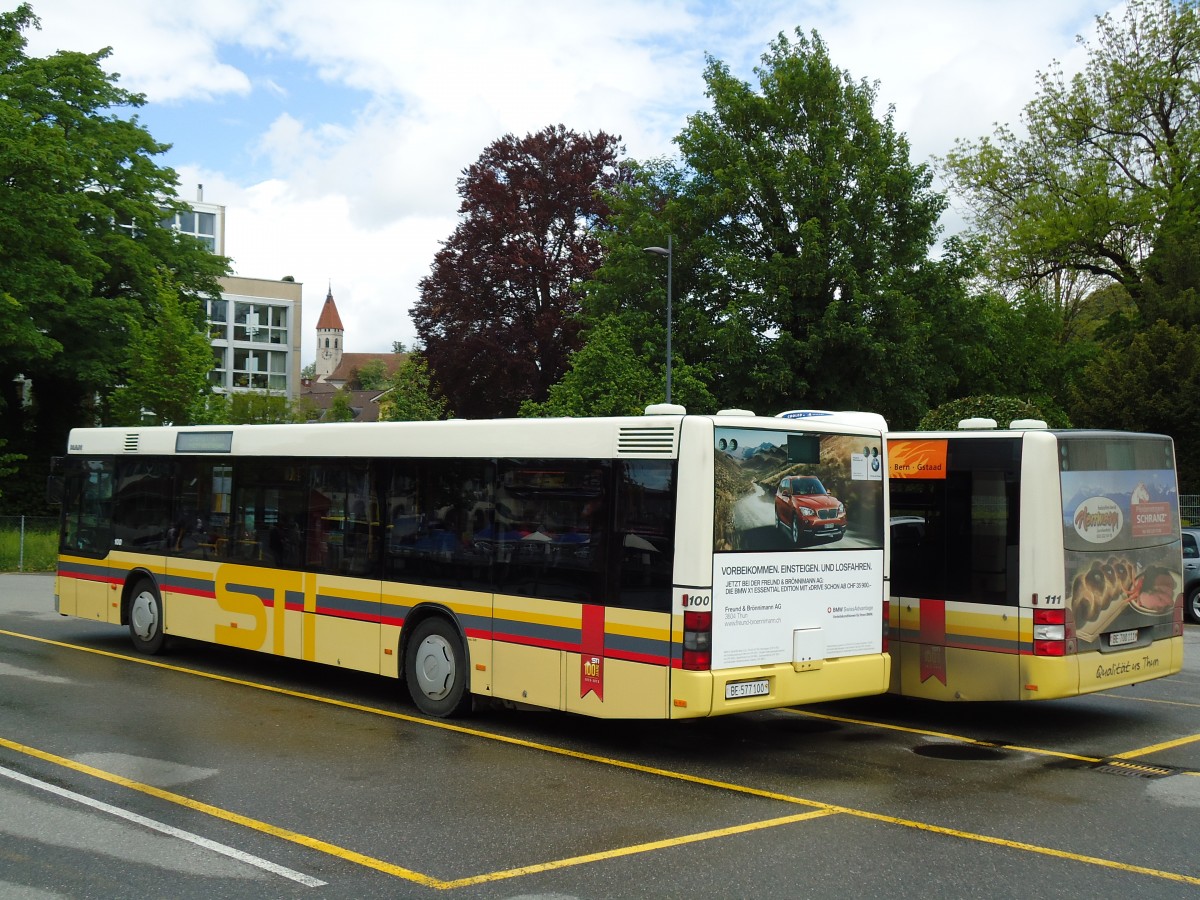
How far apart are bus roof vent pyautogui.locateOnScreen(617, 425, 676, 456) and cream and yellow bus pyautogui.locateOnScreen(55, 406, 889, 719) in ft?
0.05

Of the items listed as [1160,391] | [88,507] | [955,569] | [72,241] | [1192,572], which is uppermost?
[72,241]

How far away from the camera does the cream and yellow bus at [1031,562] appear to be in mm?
9867

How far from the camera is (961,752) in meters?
9.59

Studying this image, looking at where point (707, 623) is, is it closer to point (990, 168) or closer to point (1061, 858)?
point (1061, 858)

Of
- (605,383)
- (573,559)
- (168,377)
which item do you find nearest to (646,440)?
(573,559)

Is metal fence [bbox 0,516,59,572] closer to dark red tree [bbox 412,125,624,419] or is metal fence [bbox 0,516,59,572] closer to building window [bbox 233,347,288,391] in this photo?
dark red tree [bbox 412,125,624,419]

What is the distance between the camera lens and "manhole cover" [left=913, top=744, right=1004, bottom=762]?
9.35 meters

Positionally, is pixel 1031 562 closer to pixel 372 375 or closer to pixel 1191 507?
pixel 1191 507

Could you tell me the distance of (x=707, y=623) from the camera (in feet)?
28.1

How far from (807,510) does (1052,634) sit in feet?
7.54

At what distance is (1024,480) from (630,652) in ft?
11.8

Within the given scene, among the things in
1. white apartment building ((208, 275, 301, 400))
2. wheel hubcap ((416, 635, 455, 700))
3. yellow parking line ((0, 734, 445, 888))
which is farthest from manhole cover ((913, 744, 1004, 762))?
white apartment building ((208, 275, 301, 400))

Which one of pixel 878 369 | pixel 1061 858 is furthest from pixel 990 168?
pixel 1061 858

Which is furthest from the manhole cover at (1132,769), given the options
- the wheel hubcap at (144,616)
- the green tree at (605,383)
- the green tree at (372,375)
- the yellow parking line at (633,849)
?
the green tree at (372,375)
